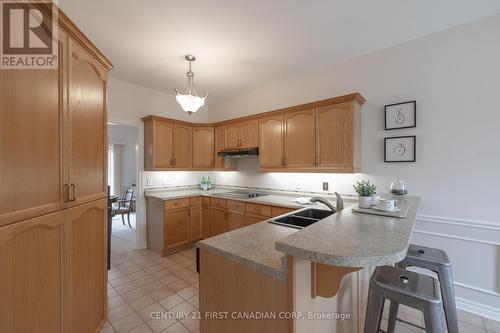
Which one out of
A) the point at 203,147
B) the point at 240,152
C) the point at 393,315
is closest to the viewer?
the point at 393,315

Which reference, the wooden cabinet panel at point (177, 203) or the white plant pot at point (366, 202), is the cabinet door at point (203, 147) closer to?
the wooden cabinet panel at point (177, 203)

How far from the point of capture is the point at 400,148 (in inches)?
95.7

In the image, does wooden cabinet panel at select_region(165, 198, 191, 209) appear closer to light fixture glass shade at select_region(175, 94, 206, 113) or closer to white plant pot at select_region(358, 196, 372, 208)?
light fixture glass shade at select_region(175, 94, 206, 113)

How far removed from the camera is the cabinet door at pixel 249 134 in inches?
137

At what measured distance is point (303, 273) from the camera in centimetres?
96

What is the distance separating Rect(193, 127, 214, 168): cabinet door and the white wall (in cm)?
268

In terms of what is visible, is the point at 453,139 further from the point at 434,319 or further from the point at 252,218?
the point at 252,218

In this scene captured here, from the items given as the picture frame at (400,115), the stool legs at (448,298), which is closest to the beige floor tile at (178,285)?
the stool legs at (448,298)

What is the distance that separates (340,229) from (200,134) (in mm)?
3450

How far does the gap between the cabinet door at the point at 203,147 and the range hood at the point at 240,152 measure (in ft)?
1.11

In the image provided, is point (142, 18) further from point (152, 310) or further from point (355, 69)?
point (152, 310)

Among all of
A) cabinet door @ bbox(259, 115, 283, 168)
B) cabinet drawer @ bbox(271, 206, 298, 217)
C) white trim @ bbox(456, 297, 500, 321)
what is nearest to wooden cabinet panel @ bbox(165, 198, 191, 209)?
cabinet door @ bbox(259, 115, 283, 168)

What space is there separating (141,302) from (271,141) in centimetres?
257

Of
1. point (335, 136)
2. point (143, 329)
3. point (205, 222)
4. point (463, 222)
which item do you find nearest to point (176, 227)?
point (205, 222)
